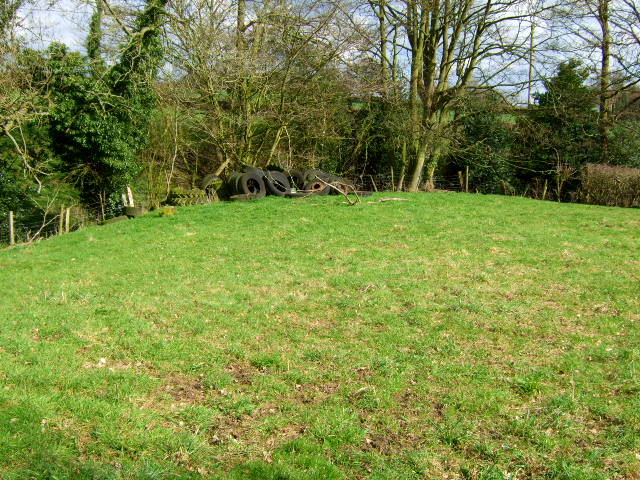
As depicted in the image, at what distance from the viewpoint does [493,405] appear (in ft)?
14.7

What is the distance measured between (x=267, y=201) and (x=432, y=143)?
23.7ft

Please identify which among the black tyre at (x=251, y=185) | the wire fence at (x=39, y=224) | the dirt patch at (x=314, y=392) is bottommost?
the dirt patch at (x=314, y=392)

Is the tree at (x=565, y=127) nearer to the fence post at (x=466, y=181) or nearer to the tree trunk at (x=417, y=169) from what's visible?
the fence post at (x=466, y=181)

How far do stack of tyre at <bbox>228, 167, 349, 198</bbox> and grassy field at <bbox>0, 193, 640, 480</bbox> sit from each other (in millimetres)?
6356

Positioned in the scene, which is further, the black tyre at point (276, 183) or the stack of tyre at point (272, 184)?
the black tyre at point (276, 183)

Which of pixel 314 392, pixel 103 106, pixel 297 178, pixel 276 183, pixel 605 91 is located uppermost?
pixel 605 91

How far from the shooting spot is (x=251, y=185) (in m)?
17.1

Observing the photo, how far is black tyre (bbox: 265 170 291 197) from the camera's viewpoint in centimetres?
1706

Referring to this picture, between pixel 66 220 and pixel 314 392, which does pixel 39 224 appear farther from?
pixel 314 392

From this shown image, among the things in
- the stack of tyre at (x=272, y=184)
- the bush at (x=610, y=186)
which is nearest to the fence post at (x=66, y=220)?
the stack of tyre at (x=272, y=184)

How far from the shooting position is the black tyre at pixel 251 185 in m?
16.8

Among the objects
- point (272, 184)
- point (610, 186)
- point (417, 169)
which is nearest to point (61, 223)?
point (272, 184)

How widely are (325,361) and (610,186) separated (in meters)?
15.6

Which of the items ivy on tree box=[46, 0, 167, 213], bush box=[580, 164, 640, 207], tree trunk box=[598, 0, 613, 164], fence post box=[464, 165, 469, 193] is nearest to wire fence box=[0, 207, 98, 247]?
ivy on tree box=[46, 0, 167, 213]
